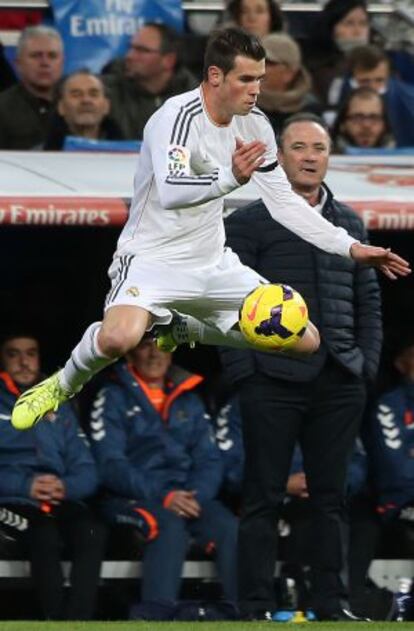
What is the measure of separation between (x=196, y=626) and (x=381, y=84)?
4.77m

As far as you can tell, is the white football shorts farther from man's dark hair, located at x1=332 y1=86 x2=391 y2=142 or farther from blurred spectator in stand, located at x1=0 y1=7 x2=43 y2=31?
blurred spectator in stand, located at x1=0 y1=7 x2=43 y2=31

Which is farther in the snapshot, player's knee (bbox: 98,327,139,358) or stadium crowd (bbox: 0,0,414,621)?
stadium crowd (bbox: 0,0,414,621)

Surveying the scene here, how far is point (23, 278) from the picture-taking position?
11141mm

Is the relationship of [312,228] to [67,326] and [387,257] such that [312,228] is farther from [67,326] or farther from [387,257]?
[67,326]

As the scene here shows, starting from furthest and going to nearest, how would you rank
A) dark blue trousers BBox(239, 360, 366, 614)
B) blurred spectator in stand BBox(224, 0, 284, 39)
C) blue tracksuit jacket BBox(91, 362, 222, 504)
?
blurred spectator in stand BBox(224, 0, 284, 39), blue tracksuit jacket BBox(91, 362, 222, 504), dark blue trousers BBox(239, 360, 366, 614)

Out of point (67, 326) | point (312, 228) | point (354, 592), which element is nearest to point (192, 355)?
point (67, 326)

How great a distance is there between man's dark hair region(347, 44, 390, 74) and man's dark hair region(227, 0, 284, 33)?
0.48m

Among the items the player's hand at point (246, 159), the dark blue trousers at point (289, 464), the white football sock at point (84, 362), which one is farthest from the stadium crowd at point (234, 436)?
the player's hand at point (246, 159)

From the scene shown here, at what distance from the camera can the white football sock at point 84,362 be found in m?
8.54

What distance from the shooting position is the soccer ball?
848cm

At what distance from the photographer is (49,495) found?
9922mm

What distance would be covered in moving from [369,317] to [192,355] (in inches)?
83.6

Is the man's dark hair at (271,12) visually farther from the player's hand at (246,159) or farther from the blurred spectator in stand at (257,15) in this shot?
the player's hand at (246,159)

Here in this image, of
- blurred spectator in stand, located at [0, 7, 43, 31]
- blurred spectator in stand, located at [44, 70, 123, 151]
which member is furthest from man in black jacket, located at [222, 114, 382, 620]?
blurred spectator in stand, located at [0, 7, 43, 31]
